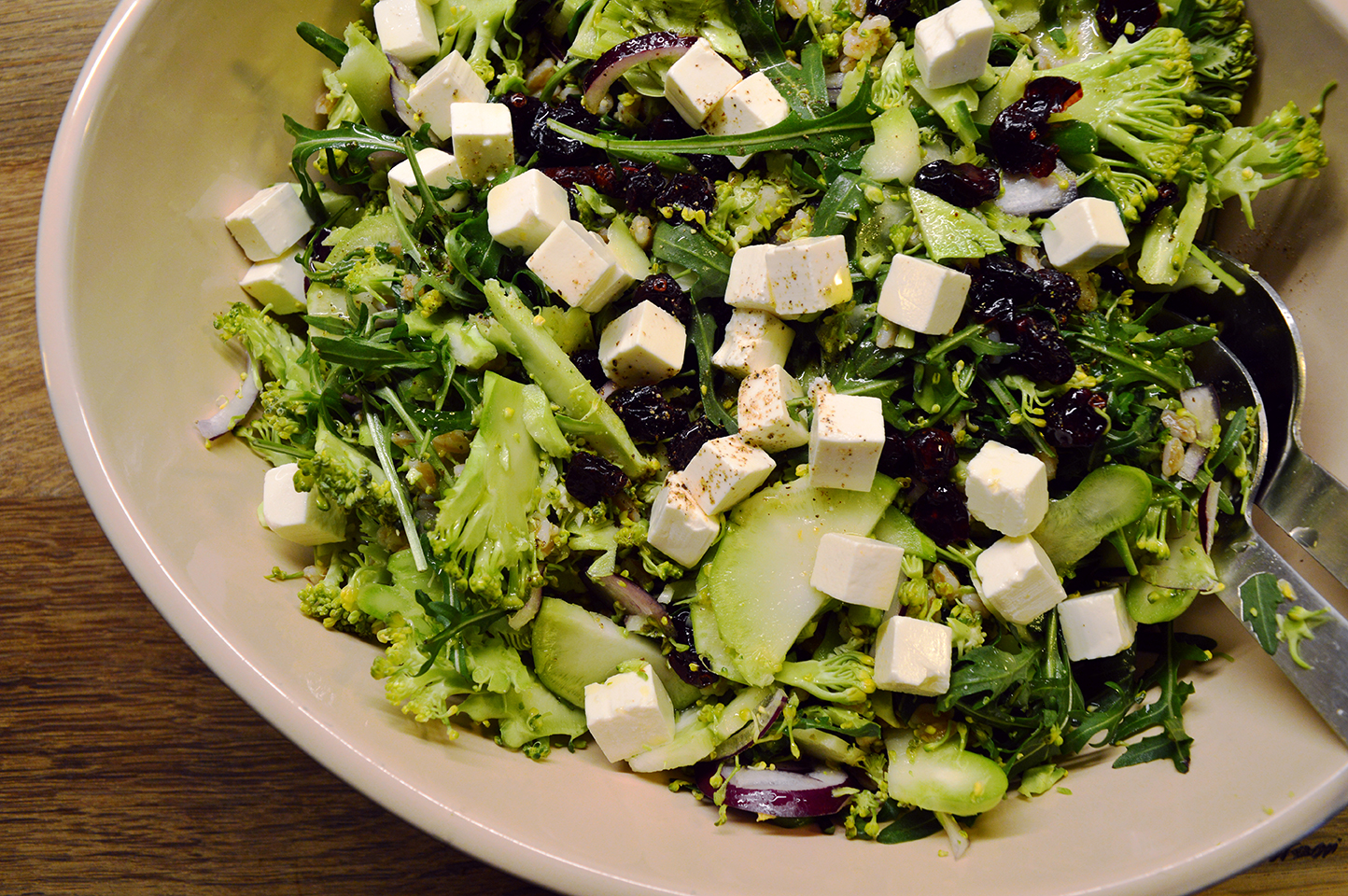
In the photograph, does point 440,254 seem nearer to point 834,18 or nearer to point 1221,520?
point 834,18

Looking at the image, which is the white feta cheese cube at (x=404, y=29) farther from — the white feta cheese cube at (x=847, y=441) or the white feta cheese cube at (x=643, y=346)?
the white feta cheese cube at (x=847, y=441)

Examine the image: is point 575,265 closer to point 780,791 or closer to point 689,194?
point 689,194

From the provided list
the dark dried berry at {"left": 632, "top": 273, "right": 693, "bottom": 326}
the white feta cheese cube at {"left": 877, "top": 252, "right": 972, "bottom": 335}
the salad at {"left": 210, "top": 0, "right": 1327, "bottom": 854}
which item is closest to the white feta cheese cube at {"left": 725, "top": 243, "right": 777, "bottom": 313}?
the salad at {"left": 210, "top": 0, "right": 1327, "bottom": 854}

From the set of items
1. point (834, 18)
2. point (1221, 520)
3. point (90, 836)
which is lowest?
point (90, 836)

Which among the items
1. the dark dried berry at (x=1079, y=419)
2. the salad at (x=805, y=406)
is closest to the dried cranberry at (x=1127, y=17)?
the salad at (x=805, y=406)

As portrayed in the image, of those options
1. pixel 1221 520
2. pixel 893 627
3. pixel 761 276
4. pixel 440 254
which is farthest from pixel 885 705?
pixel 440 254

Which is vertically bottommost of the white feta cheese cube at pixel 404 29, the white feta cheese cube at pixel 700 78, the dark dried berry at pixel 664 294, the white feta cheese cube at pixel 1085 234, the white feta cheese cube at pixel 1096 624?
the white feta cheese cube at pixel 1096 624
